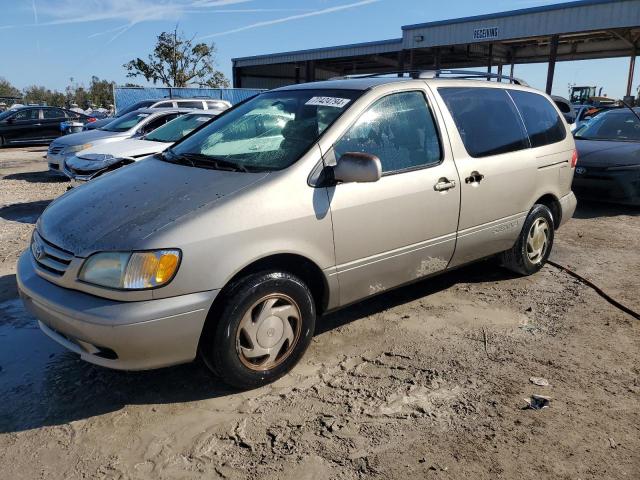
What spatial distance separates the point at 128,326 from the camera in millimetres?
2553

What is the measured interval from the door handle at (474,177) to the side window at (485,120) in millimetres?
146

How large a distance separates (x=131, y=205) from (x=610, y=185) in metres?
6.90

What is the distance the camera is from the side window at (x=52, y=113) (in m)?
19.3

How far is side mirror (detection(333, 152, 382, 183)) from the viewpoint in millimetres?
3059

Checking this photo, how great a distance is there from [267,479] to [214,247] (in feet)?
3.71

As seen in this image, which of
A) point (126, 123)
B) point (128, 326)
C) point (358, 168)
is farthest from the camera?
point (126, 123)

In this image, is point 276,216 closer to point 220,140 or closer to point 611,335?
point 220,140

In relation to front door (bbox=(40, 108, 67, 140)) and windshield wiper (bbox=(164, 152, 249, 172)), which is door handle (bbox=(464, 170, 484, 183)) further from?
front door (bbox=(40, 108, 67, 140))

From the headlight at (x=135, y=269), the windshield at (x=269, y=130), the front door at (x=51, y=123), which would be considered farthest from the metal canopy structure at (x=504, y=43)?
the headlight at (x=135, y=269)

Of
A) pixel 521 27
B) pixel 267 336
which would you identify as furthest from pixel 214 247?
pixel 521 27

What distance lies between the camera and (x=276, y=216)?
9.62ft

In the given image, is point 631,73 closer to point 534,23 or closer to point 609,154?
point 534,23

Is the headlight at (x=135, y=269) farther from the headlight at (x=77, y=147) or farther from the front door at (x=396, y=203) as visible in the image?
the headlight at (x=77, y=147)

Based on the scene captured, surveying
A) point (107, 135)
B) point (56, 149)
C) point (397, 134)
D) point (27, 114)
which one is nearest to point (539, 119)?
point (397, 134)
